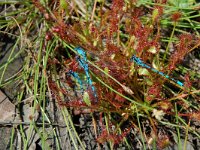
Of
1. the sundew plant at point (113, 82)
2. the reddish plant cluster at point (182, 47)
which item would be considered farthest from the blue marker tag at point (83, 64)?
the reddish plant cluster at point (182, 47)

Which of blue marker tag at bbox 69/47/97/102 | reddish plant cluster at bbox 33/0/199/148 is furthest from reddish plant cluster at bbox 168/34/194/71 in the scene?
blue marker tag at bbox 69/47/97/102

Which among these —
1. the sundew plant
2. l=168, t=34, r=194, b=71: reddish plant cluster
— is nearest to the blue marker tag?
the sundew plant

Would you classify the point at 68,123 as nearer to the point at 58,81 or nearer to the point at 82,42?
the point at 58,81

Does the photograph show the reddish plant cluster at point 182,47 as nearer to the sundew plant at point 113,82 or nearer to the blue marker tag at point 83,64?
the sundew plant at point 113,82

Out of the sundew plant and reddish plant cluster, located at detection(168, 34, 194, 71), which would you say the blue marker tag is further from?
reddish plant cluster, located at detection(168, 34, 194, 71)

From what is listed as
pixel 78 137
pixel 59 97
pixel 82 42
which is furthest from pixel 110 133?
pixel 82 42

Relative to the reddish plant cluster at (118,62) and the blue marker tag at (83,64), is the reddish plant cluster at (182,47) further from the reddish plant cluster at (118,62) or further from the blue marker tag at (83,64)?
the blue marker tag at (83,64)

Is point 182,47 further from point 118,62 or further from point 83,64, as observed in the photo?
point 83,64

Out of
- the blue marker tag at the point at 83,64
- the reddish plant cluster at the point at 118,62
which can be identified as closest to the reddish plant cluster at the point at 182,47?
the reddish plant cluster at the point at 118,62
